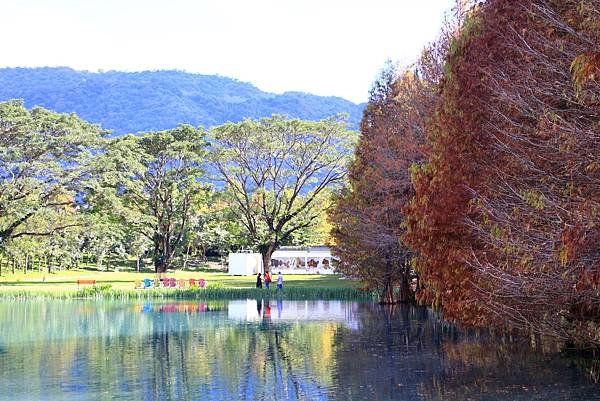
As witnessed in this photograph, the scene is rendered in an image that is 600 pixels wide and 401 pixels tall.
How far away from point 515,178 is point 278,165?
4439 cm

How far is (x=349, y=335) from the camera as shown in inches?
821

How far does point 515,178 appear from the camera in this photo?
11727mm

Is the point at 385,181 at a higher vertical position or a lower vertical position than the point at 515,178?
higher

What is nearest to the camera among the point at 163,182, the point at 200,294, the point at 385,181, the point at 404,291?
the point at 385,181

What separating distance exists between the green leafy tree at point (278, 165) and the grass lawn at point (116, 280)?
13.2 ft

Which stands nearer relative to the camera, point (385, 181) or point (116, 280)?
point (385, 181)

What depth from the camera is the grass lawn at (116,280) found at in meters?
42.8

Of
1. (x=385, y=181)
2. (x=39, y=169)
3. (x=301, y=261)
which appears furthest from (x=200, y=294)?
(x=301, y=261)

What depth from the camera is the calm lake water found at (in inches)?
497

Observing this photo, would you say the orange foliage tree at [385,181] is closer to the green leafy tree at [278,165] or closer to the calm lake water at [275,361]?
the calm lake water at [275,361]

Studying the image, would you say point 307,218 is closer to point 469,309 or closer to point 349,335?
point 349,335

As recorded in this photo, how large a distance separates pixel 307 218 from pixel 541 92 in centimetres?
4676

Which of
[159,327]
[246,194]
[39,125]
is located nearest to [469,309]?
[159,327]

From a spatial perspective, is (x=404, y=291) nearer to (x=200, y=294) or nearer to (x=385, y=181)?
(x=385, y=181)
